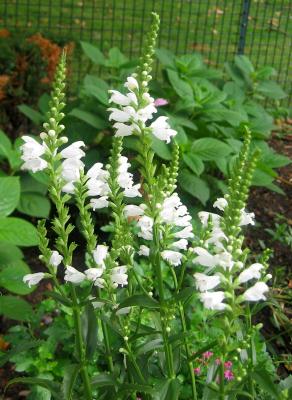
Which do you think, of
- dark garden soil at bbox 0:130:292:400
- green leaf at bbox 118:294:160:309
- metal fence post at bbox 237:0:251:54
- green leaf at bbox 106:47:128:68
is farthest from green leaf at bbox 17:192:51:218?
metal fence post at bbox 237:0:251:54

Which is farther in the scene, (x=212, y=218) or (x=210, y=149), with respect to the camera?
(x=210, y=149)

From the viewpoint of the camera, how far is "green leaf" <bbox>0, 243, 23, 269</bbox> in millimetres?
4168

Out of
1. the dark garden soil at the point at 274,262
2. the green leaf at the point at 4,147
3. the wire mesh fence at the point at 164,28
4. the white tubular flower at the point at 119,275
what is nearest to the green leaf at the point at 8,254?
the dark garden soil at the point at 274,262

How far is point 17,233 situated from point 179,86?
1.88 metres

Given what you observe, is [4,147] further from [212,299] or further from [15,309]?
[212,299]

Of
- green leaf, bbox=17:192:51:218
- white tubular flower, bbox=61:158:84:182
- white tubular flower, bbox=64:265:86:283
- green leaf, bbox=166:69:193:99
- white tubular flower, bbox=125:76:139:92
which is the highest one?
white tubular flower, bbox=125:76:139:92

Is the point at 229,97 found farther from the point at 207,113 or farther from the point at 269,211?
the point at 269,211

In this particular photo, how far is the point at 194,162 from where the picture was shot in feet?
16.3

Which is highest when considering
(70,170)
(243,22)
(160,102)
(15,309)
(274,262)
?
(70,170)

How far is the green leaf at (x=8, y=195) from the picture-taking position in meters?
4.11

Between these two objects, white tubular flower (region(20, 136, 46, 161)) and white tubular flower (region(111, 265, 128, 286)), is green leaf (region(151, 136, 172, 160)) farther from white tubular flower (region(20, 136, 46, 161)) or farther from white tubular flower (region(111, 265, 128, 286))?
white tubular flower (region(20, 136, 46, 161))

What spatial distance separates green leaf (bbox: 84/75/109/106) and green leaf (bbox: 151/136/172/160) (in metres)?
0.49

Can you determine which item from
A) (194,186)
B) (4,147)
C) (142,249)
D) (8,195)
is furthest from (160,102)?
(142,249)

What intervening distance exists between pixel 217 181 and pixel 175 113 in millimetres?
586
